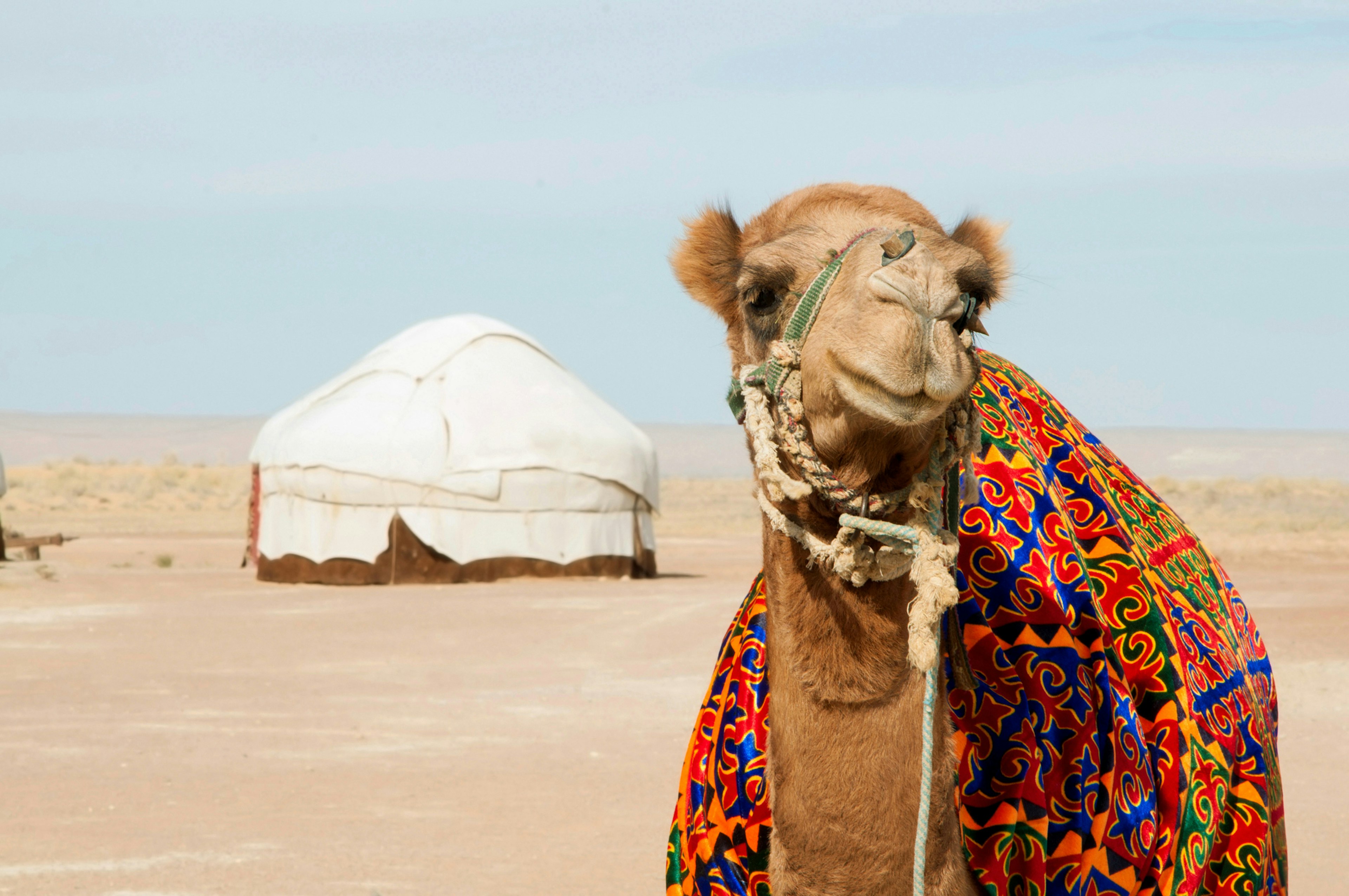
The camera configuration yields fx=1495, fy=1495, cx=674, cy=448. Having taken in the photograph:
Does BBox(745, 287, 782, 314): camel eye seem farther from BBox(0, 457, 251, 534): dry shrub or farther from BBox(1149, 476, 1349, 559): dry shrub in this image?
BBox(0, 457, 251, 534): dry shrub

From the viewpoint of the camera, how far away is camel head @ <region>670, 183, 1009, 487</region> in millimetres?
1932

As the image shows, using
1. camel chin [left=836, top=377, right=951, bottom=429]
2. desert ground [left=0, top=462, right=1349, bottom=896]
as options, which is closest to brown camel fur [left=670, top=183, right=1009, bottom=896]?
camel chin [left=836, top=377, right=951, bottom=429]

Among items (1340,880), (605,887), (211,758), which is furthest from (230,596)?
(1340,880)

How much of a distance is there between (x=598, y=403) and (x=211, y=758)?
40.9 ft

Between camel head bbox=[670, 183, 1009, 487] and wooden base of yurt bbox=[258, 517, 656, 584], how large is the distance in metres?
16.0

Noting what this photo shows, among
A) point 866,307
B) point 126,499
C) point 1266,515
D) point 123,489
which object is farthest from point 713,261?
point 123,489

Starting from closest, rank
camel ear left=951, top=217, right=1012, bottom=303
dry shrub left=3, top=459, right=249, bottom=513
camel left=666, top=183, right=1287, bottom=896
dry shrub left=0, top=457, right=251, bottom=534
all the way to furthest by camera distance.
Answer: camel left=666, top=183, right=1287, bottom=896, camel ear left=951, top=217, right=1012, bottom=303, dry shrub left=0, top=457, right=251, bottom=534, dry shrub left=3, top=459, right=249, bottom=513

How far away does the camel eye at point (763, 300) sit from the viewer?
234 centimetres

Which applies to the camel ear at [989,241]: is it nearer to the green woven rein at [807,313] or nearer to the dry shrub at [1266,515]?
the green woven rein at [807,313]

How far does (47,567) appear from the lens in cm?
1905

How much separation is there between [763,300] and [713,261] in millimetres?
325

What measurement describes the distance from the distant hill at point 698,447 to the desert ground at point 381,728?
66357mm

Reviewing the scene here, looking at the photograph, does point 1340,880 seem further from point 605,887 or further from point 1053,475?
point 1053,475

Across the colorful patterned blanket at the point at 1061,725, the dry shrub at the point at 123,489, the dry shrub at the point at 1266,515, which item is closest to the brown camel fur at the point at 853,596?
the colorful patterned blanket at the point at 1061,725
